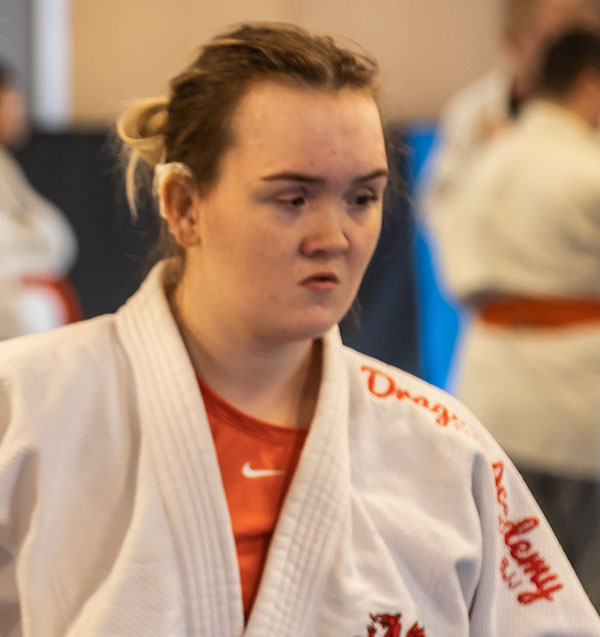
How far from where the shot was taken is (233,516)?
131cm

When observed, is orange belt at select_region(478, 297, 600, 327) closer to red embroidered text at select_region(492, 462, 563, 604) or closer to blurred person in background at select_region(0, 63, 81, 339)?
red embroidered text at select_region(492, 462, 563, 604)

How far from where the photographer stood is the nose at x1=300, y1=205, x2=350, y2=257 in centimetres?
122

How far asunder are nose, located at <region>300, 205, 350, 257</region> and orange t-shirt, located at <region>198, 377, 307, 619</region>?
9.5 inches

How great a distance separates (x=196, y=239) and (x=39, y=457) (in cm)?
31

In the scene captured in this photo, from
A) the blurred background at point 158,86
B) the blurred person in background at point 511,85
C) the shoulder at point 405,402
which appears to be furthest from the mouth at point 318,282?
the blurred background at point 158,86

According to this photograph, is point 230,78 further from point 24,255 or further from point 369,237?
point 24,255

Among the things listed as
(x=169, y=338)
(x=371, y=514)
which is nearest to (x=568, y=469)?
(x=371, y=514)

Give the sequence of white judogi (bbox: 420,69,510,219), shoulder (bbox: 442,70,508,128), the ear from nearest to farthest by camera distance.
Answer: the ear, white judogi (bbox: 420,69,510,219), shoulder (bbox: 442,70,508,128)

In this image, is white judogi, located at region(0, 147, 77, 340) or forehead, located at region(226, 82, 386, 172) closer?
forehead, located at region(226, 82, 386, 172)

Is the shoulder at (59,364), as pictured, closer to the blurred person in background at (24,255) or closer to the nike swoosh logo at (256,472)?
the nike swoosh logo at (256,472)

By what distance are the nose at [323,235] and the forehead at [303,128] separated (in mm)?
54

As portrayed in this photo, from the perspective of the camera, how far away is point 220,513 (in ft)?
4.19

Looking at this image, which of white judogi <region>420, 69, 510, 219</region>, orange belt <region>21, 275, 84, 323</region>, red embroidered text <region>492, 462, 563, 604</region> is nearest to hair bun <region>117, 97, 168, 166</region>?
red embroidered text <region>492, 462, 563, 604</region>

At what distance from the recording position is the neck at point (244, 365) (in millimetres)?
1345
